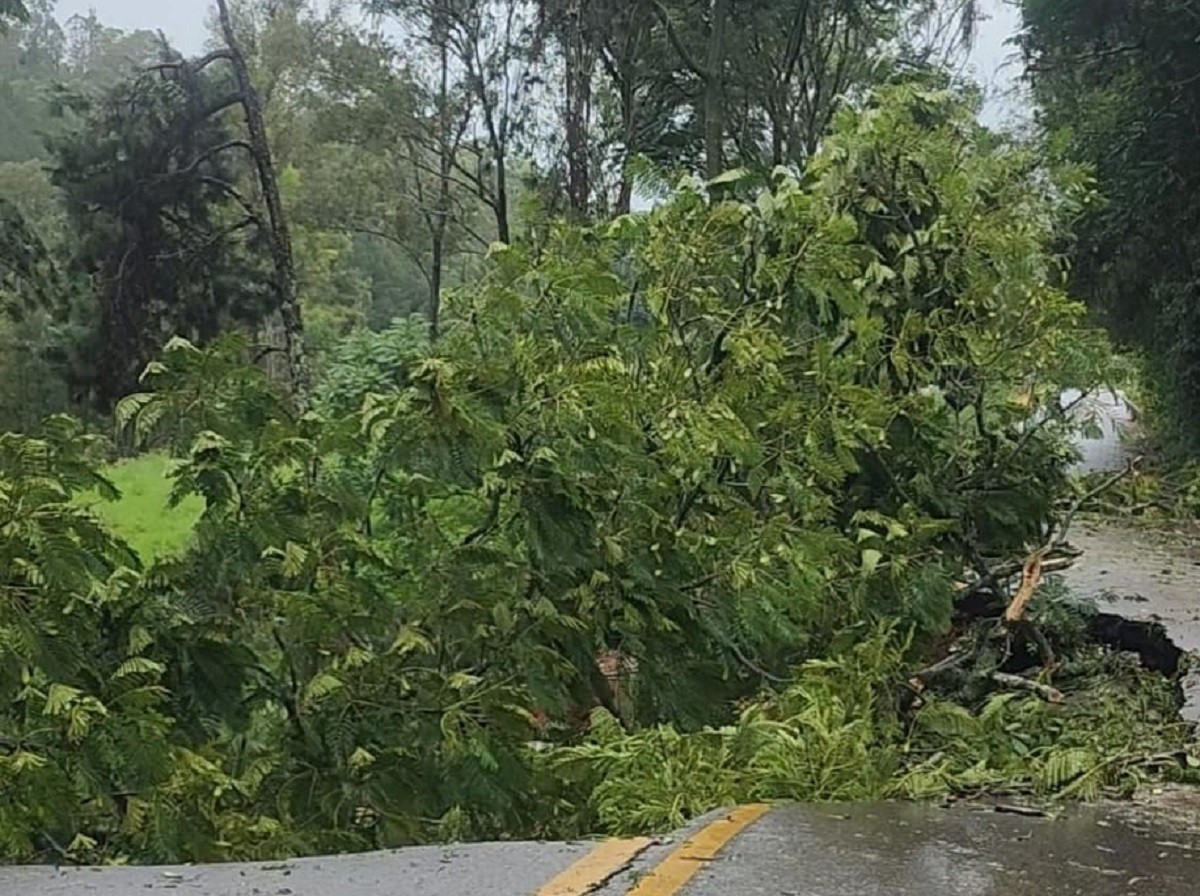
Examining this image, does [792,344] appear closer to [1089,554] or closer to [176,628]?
[176,628]

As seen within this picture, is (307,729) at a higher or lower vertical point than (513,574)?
lower

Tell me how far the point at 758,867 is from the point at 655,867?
33 centimetres

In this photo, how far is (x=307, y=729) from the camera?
7.01 metres

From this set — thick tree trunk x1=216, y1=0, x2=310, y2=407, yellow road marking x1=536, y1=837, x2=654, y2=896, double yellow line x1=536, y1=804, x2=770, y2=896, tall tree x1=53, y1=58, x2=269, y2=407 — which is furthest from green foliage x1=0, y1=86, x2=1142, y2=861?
tall tree x1=53, y1=58, x2=269, y2=407

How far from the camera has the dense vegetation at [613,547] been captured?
618 centimetres

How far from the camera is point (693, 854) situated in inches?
180

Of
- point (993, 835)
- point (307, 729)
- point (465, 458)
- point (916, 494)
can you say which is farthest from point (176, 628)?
point (916, 494)

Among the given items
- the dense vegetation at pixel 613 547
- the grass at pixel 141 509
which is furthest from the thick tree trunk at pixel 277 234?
the dense vegetation at pixel 613 547

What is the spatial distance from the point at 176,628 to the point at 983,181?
6.46 m

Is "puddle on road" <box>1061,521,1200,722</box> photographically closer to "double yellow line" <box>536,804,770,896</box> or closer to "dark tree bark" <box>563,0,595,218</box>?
"double yellow line" <box>536,804,770,896</box>

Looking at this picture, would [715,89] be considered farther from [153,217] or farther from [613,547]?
[613,547]

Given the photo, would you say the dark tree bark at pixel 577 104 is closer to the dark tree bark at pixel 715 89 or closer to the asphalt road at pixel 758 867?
the dark tree bark at pixel 715 89

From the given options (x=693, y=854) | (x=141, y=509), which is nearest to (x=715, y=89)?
(x=141, y=509)

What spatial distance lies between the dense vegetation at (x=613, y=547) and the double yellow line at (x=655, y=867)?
51 centimetres
